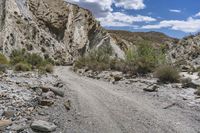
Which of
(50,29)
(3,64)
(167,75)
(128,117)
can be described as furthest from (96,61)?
(128,117)

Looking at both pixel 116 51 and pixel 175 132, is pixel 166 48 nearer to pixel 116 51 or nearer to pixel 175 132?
pixel 116 51

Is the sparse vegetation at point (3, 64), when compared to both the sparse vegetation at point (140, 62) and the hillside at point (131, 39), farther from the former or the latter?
the hillside at point (131, 39)

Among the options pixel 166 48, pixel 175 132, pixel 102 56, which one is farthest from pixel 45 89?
pixel 166 48

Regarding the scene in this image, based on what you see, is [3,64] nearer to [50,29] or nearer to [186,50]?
[50,29]

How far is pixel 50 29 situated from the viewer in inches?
2196

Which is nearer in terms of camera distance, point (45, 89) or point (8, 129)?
point (8, 129)

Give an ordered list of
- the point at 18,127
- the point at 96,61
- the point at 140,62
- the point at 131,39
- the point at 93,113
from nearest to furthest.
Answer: the point at 18,127
the point at 93,113
the point at 140,62
the point at 96,61
the point at 131,39

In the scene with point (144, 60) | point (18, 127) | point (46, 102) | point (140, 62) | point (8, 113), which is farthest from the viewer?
point (144, 60)

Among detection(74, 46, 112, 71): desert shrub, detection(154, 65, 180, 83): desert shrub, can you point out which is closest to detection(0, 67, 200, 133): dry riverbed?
detection(154, 65, 180, 83): desert shrub

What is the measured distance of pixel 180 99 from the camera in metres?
14.3

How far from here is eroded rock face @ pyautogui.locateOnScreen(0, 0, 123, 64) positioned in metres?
43.5

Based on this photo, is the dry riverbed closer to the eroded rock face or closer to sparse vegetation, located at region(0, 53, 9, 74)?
sparse vegetation, located at region(0, 53, 9, 74)

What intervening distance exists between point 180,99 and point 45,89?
5.90 metres

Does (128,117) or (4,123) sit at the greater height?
(4,123)
